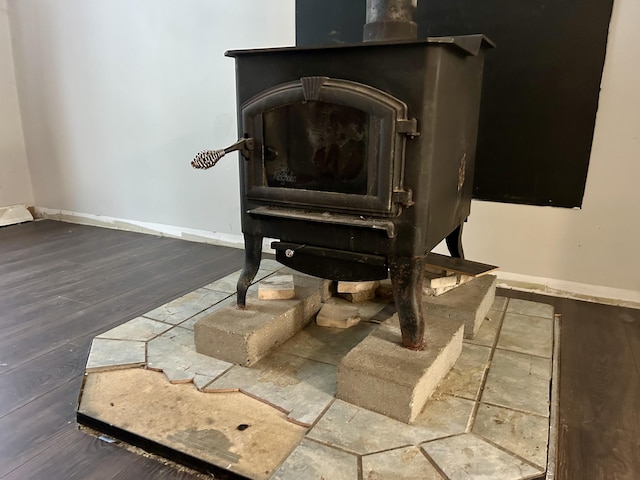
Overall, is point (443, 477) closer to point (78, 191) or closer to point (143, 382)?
point (143, 382)

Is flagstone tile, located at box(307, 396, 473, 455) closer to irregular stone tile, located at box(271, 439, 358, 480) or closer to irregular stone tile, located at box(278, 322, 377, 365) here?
irregular stone tile, located at box(271, 439, 358, 480)

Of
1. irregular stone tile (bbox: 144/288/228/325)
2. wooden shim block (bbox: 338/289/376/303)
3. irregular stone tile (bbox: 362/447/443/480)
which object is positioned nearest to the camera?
irregular stone tile (bbox: 362/447/443/480)

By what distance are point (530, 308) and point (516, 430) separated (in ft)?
2.81

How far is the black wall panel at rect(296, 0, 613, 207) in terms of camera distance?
1937mm

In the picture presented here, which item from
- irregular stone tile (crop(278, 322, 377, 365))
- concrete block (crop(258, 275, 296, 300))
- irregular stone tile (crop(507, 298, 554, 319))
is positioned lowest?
irregular stone tile (crop(278, 322, 377, 365))

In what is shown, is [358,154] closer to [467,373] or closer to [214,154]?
[214,154]

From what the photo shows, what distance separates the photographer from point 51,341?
1719 millimetres

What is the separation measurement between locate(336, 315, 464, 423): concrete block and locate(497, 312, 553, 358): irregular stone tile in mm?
348

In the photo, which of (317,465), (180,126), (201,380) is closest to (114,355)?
(201,380)

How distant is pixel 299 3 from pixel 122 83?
137 cm

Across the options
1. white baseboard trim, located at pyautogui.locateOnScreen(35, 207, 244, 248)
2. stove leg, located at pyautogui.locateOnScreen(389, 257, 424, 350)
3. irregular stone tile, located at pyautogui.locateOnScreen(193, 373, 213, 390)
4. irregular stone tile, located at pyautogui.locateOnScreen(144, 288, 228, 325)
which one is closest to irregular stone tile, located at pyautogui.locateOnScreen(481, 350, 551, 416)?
stove leg, located at pyautogui.locateOnScreen(389, 257, 424, 350)

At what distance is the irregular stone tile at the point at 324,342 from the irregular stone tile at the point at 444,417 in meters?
0.36

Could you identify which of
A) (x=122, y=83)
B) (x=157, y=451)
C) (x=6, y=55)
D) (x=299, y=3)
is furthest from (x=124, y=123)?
(x=157, y=451)

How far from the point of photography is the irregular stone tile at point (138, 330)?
169 cm
